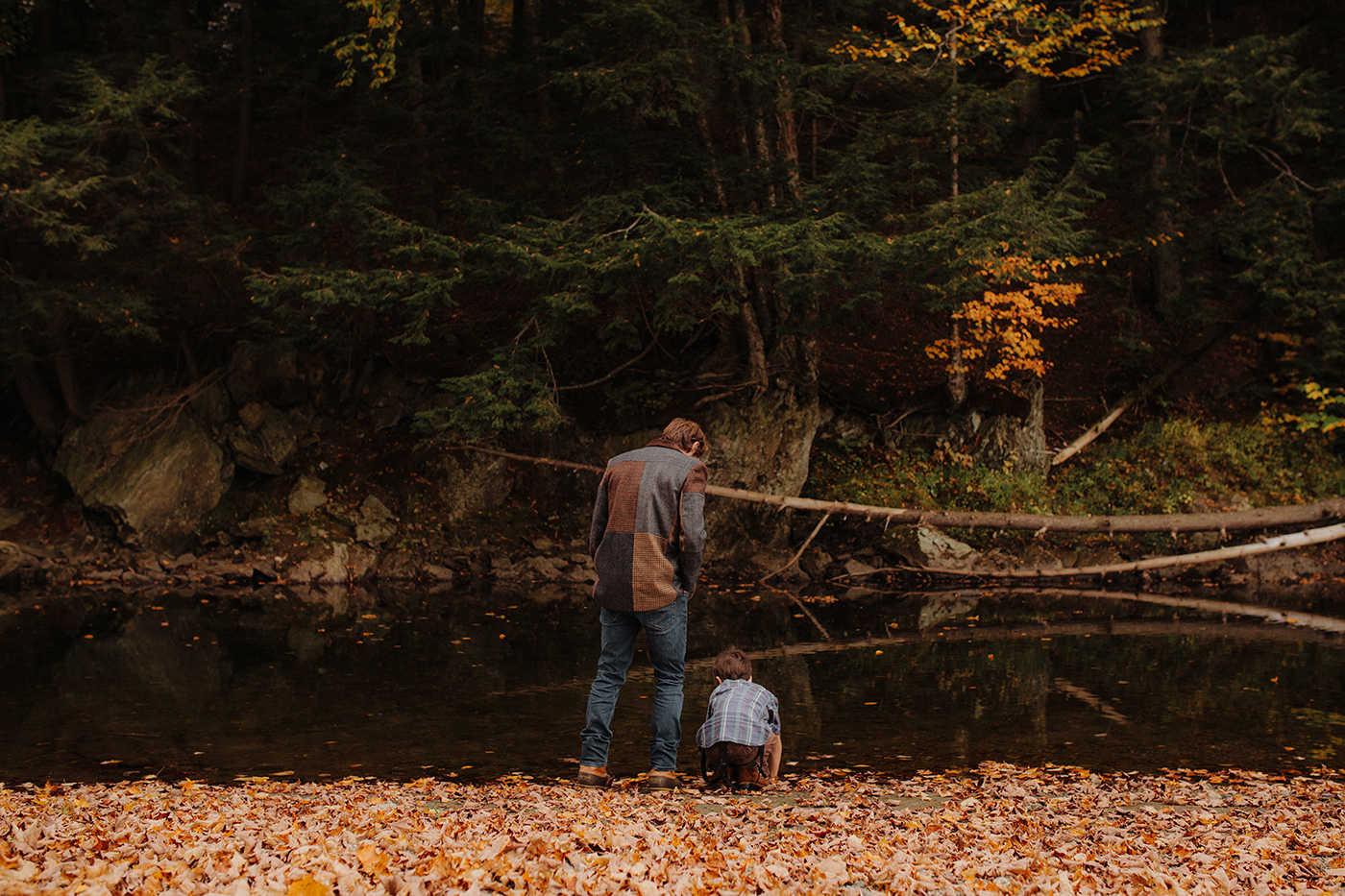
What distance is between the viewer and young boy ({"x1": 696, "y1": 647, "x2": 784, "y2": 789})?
4.62m

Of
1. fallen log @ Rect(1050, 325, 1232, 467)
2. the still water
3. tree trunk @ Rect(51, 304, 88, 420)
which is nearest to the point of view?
the still water

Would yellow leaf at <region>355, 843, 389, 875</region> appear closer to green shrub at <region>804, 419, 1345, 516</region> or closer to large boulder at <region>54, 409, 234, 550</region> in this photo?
green shrub at <region>804, 419, 1345, 516</region>

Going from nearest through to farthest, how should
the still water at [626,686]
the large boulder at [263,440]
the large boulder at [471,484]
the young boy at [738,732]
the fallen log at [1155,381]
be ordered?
the young boy at [738,732] → the still water at [626,686] → the large boulder at [263,440] → the large boulder at [471,484] → the fallen log at [1155,381]

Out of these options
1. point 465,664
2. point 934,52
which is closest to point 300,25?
point 934,52

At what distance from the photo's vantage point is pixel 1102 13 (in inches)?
535

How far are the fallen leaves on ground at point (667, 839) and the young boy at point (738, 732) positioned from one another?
0.56 ft

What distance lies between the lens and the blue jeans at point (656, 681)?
4.84 m

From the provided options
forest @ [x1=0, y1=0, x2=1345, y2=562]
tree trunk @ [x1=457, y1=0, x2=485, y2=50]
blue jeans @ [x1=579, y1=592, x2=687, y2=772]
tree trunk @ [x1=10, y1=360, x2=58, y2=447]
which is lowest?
blue jeans @ [x1=579, y1=592, x2=687, y2=772]

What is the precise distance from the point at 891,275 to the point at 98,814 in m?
11.1

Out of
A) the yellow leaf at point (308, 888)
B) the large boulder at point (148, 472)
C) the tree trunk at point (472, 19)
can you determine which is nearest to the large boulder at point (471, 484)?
the large boulder at point (148, 472)

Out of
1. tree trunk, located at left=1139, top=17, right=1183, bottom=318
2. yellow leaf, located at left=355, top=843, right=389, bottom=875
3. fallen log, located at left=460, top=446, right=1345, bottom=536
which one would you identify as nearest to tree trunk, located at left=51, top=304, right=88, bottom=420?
fallen log, located at left=460, top=446, right=1345, bottom=536

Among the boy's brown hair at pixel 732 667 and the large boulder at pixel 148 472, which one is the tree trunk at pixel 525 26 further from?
the boy's brown hair at pixel 732 667

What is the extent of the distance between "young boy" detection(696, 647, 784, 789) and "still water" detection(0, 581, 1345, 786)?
0.82m

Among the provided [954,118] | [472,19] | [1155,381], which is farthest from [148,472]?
[1155,381]
